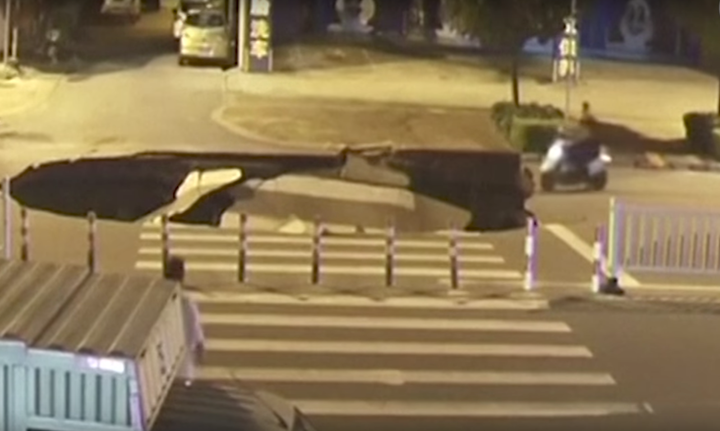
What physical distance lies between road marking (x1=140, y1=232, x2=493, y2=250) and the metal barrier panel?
236mm

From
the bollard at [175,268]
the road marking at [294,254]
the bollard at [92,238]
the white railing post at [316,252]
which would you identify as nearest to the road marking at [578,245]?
the road marking at [294,254]

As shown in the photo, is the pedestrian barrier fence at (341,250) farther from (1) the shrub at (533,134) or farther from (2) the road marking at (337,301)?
(1) the shrub at (533,134)

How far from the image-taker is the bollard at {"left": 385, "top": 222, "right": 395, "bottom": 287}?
9.43ft

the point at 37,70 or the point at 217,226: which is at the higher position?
the point at 37,70

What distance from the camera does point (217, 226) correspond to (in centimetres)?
285

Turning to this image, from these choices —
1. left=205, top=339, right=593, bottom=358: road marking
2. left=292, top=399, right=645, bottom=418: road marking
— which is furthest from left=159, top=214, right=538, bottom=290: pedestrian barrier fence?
left=292, top=399, right=645, bottom=418: road marking

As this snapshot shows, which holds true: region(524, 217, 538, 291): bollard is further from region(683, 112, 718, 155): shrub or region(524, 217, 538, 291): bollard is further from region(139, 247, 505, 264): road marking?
region(683, 112, 718, 155): shrub

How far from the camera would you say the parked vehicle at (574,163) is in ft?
9.53

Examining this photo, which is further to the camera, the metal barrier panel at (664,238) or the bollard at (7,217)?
the metal barrier panel at (664,238)

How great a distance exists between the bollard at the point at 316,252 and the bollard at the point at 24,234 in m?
0.46

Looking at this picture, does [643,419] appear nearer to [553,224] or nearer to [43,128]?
[553,224]

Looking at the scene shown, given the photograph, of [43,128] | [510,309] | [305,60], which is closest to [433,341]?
[510,309]

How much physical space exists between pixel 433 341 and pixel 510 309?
0.14 metres

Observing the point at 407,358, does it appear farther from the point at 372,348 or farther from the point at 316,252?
the point at 316,252
